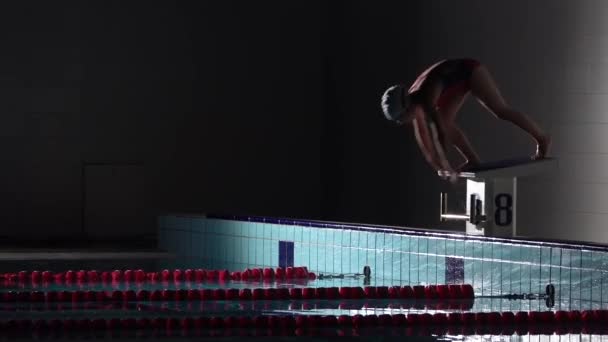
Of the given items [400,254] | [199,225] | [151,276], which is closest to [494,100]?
[400,254]

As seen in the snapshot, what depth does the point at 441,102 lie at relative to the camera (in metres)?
9.52

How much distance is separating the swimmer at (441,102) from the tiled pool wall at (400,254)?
25.1 inches

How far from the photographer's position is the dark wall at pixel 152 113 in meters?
15.8

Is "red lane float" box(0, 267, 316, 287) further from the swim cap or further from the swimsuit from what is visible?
the swimsuit

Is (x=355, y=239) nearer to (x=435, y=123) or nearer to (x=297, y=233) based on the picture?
(x=297, y=233)

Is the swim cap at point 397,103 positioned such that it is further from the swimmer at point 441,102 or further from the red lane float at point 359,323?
the red lane float at point 359,323

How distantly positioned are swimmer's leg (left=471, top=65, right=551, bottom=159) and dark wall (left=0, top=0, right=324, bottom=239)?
7431 mm

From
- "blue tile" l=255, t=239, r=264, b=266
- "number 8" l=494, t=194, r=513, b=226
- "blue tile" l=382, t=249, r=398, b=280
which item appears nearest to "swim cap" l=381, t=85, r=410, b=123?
"number 8" l=494, t=194, r=513, b=226

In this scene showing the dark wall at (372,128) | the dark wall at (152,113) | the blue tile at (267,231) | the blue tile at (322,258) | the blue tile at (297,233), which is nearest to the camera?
the blue tile at (322,258)

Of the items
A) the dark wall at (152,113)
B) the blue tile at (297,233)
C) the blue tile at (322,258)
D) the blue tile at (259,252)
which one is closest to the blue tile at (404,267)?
the blue tile at (322,258)

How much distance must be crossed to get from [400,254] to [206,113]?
7.08 meters

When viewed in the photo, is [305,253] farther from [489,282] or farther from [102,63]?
[102,63]

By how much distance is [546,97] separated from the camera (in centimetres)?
1249

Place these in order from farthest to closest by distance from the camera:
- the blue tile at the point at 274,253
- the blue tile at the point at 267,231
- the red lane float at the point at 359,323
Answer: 1. the blue tile at the point at 267,231
2. the blue tile at the point at 274,253
3. the red lane float at the point at 359,323
